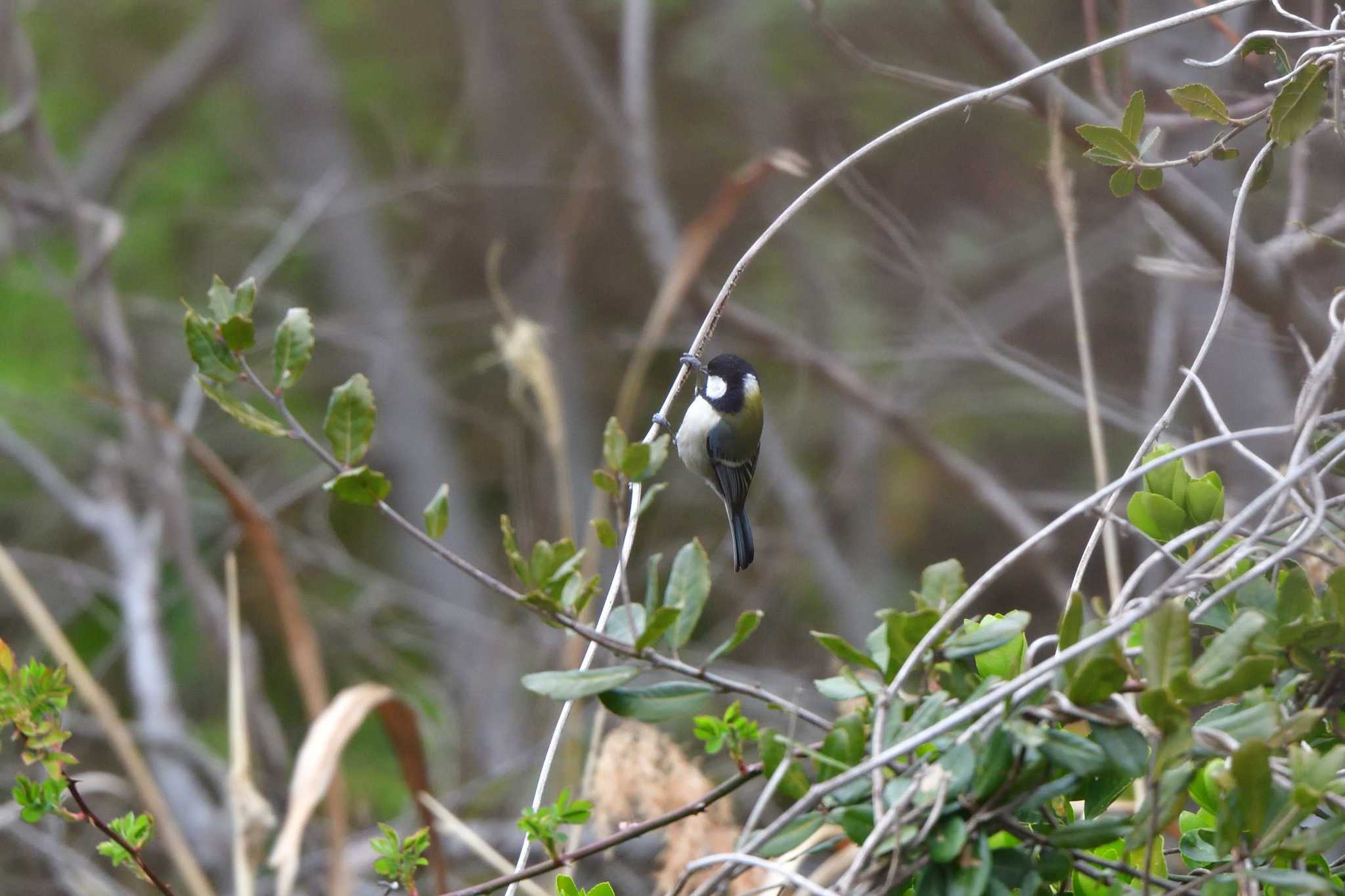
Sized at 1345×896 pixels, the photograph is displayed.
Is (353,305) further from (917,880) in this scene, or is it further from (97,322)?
(917,880)

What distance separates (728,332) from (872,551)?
2.28 meters

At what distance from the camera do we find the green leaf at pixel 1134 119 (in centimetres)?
137

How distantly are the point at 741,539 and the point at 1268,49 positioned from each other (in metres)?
1.59

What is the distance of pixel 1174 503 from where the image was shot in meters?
1.22

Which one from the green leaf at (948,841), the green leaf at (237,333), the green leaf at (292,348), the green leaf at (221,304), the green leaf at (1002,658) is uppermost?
the green leaf at (221,304)

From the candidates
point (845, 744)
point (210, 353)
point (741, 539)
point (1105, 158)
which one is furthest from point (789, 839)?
point (741, 539)

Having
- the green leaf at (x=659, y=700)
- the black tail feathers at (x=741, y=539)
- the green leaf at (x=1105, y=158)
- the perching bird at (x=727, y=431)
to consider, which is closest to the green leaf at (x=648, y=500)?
the green leaf at (x=659, y=700)

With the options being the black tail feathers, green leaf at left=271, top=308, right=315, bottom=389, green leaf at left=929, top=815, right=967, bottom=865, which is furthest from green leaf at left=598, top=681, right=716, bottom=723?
the black tail feathers

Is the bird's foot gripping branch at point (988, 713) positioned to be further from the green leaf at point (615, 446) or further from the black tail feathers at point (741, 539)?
the black tail feathers at point (741, 539)

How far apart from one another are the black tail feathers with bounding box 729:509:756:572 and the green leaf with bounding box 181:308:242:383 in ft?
5.27

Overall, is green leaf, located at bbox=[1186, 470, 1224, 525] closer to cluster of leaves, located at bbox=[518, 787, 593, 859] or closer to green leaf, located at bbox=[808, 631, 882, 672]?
green leaf, located at bbox=[808, 631, 882, 672]

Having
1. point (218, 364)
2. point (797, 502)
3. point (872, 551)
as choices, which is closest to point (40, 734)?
point (218, 364)

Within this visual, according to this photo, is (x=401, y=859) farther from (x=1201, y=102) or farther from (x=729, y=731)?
(x=1201, y=102)

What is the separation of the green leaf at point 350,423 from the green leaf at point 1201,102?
939 millimetres
